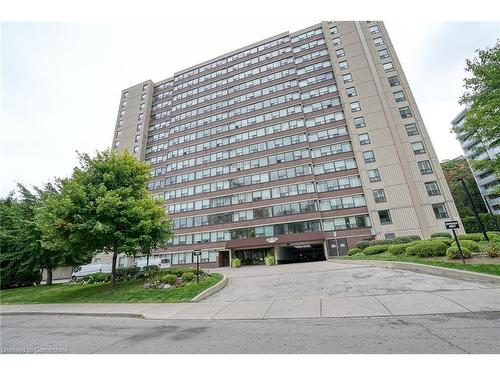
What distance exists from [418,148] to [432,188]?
570cm

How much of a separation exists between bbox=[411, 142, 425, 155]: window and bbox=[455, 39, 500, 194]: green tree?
1971 cm

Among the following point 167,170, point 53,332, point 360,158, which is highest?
point 167,170

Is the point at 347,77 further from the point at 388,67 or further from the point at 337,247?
the point at 337,247

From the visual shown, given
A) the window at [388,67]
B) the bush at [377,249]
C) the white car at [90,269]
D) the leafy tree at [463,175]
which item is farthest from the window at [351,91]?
the white car at [90,269]

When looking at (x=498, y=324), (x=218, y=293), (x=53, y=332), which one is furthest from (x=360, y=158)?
(x=53, y=332)

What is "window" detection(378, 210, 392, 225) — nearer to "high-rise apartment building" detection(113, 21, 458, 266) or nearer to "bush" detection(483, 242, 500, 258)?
"high-rise apartment building" detection(113, 21, 458, 266)

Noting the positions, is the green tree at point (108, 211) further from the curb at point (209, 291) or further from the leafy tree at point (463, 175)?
the leafy tree at point (463, 175)

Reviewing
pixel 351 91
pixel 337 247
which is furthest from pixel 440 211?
pixel 351 91

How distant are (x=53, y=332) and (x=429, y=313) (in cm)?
1206

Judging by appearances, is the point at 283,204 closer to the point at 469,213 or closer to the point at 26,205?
the point at 26,205

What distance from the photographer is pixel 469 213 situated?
156 ft

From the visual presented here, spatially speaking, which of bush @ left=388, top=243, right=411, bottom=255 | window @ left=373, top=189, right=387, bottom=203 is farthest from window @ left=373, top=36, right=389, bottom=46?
bush @ left=388, top=243, right=411, bottom=255

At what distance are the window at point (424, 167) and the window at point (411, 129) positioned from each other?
4.35 meters

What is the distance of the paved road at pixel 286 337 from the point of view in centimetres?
461
